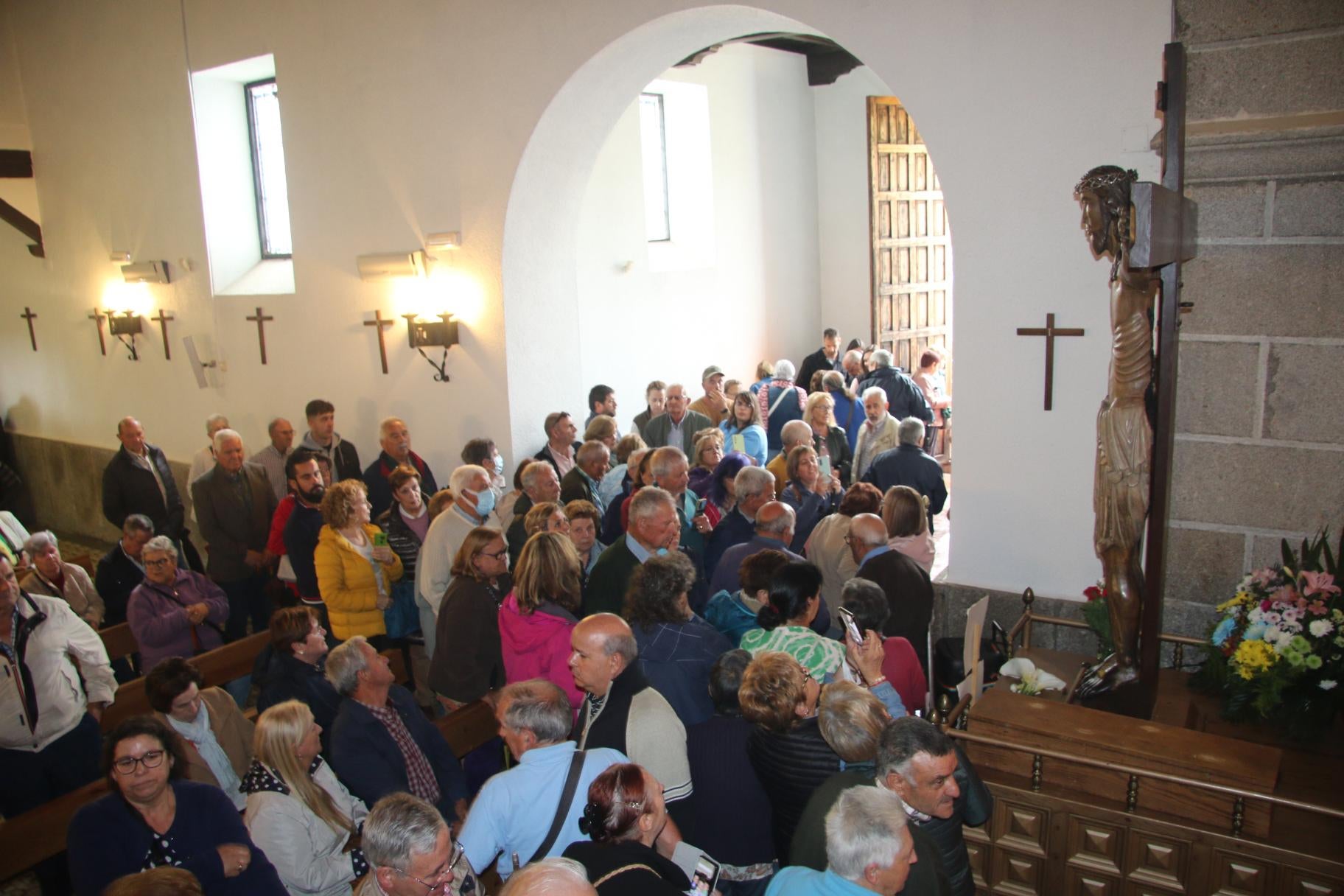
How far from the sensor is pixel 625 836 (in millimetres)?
2693

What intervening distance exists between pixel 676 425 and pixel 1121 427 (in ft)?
14.8

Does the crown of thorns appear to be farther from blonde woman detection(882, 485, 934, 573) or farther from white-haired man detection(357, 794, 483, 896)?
white-haired man detection(357, 794, 483, 896)

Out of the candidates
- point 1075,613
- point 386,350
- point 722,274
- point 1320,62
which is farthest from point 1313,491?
point 722,274

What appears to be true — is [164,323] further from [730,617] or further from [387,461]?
[730,617]

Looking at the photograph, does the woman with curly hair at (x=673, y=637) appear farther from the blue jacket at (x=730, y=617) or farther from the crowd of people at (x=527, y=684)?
the blue jacket at (x=730, y=617)

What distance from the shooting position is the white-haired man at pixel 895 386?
9023 millimetres

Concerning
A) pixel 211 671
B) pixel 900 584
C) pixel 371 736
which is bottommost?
pixel 211 671

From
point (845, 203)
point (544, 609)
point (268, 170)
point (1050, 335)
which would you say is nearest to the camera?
point (544, 609)

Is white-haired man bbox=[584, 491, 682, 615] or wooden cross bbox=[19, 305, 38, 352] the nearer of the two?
white-haired man bbox=[584, 491, 682, 615]

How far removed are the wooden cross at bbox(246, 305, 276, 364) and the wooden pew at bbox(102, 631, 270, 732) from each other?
148 inches

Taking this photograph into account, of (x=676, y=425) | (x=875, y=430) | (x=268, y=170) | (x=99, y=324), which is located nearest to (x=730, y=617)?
(x=875, y=430)

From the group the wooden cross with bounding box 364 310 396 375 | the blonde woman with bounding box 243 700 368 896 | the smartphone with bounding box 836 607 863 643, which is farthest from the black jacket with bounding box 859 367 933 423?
the blonde woman with bounding box 243 700 368 896

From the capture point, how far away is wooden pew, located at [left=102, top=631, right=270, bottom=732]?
5199 millimetres

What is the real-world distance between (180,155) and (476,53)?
397cm
